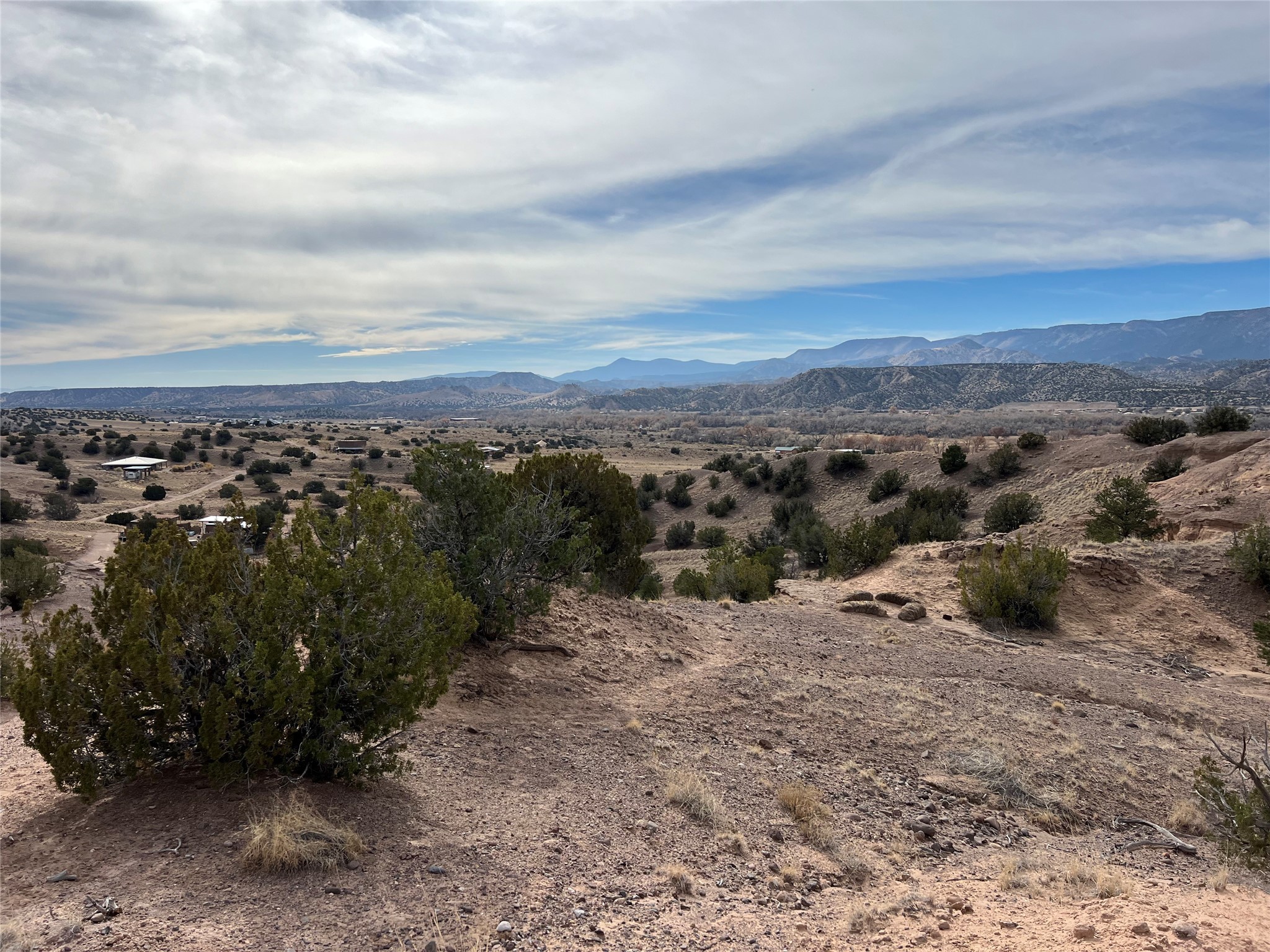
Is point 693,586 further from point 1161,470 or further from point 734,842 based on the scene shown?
point 1161,470

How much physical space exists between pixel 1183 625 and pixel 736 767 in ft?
46.6

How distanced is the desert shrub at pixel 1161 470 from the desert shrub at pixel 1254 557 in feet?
47.3

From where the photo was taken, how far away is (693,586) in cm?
2227

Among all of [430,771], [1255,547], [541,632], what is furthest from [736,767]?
[1255,547]

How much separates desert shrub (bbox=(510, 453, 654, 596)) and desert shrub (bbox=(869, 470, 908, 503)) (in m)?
30.5

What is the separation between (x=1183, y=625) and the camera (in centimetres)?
1611

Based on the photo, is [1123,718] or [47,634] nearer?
[47,634]

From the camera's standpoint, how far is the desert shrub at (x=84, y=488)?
42531mm

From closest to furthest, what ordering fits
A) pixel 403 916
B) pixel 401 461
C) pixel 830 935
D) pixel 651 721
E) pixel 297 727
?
1. pixel 403 916
2. pixel 830 935
3. pixel 297 727
4. pixel 651 721
5. pixel 401 461

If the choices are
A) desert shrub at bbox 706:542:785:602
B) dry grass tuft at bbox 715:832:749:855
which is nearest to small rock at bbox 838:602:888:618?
desert shrub at bbox 706:542:785:602

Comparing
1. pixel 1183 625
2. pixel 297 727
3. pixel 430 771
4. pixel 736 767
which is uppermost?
pixel 297 727

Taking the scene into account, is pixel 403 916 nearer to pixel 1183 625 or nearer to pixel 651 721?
pixel 651 721

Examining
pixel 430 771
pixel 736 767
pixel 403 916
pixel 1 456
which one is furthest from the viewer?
pixel 1 456

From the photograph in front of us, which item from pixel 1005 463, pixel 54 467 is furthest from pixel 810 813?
pixel 54 467
